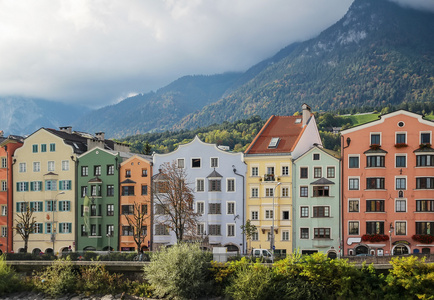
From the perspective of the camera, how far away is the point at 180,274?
2261 inches

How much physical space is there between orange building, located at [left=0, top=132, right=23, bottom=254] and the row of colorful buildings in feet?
0.53

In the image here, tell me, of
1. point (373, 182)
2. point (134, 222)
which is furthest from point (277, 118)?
point (134, 222)

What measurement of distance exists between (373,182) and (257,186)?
51.2 ft

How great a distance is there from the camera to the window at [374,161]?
79188mm

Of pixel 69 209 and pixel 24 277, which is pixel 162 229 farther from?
pixel 24 277

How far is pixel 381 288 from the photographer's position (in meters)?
52.1

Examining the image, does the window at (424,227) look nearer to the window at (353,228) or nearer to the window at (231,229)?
the window at (353,228)

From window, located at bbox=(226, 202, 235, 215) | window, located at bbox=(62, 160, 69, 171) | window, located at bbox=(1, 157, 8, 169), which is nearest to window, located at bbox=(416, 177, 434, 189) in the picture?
window, located at bbox=(226, 202, 235, 215)

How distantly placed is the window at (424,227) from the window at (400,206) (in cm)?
255

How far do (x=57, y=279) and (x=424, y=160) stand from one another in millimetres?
46565

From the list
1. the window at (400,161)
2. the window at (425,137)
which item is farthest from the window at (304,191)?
the window at (425,137)

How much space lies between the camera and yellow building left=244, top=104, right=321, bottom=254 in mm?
82562

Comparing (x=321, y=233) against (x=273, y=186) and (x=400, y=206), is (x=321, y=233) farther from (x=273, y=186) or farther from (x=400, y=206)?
(x=400, y=206)

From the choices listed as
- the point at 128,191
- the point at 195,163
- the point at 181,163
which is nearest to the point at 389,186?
the point at 195,163
